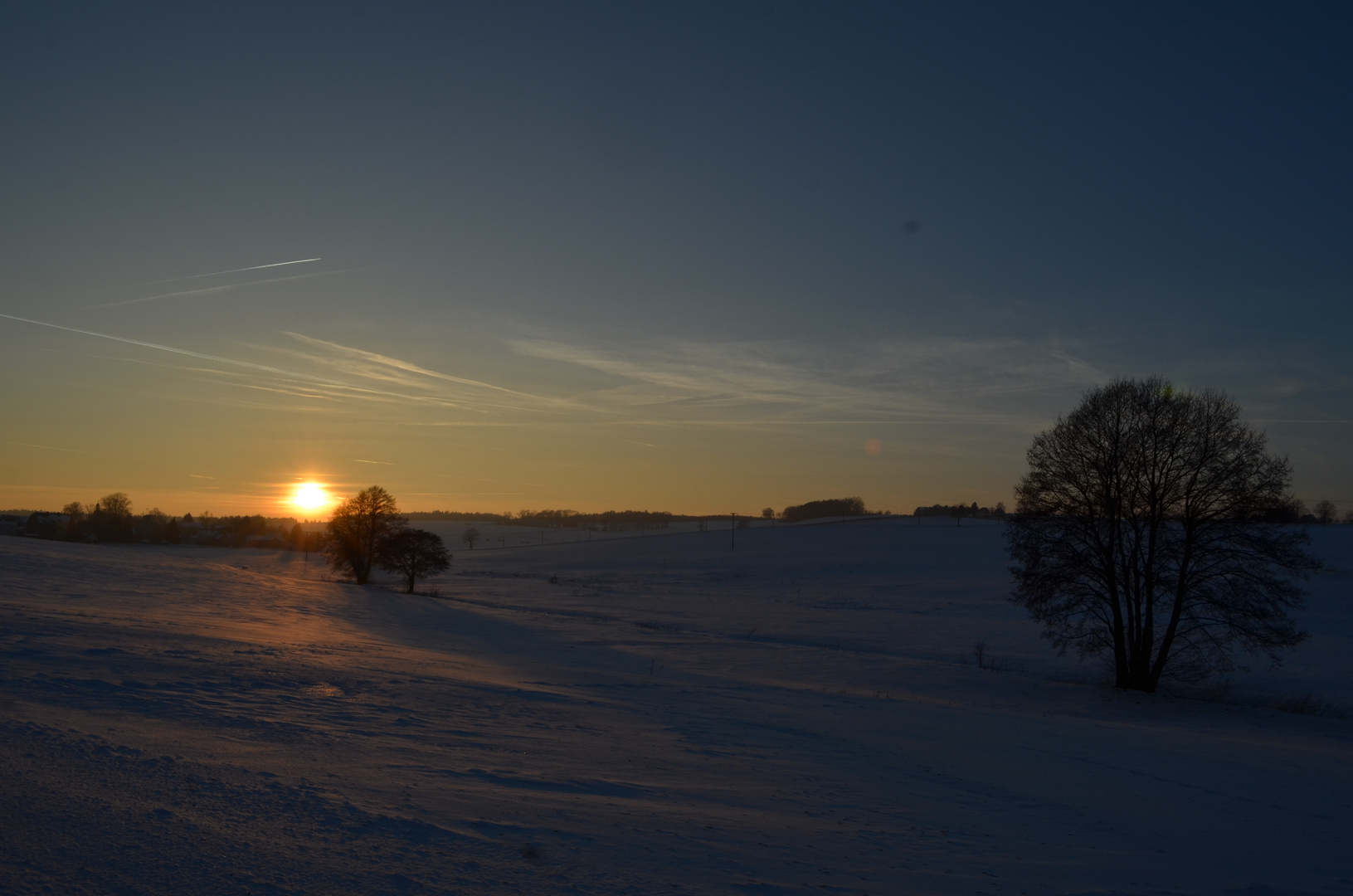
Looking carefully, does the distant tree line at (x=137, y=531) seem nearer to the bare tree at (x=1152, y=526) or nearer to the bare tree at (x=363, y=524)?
the bare tree at (x=363, y=524)

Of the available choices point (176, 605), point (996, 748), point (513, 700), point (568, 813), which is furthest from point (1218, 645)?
point (176, 605)

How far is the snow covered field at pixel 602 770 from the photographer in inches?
219

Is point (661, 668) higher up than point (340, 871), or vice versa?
point (340, 871)

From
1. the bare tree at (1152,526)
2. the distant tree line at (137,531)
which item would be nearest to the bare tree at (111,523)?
the distant tree line at (137,531)

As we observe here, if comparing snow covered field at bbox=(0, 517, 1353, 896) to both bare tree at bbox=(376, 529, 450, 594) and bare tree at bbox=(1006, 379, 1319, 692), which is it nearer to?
bare tree at bbox=(1006, 379, 1319, 692)

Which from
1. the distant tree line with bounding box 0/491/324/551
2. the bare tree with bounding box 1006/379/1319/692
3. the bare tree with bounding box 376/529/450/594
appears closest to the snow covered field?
the bare tree with bounding box 1006/379/1319/692

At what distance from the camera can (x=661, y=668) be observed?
2150 cm

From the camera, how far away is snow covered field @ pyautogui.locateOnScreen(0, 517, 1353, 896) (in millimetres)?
5574

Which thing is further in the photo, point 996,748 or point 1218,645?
point 1218,645

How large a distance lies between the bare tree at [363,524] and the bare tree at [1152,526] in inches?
1736

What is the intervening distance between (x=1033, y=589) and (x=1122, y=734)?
835cm

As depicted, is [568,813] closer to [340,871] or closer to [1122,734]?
[340,871]

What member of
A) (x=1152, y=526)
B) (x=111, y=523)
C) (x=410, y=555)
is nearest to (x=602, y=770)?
(x=1152, y=526)

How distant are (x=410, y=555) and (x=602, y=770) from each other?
49.0 m
